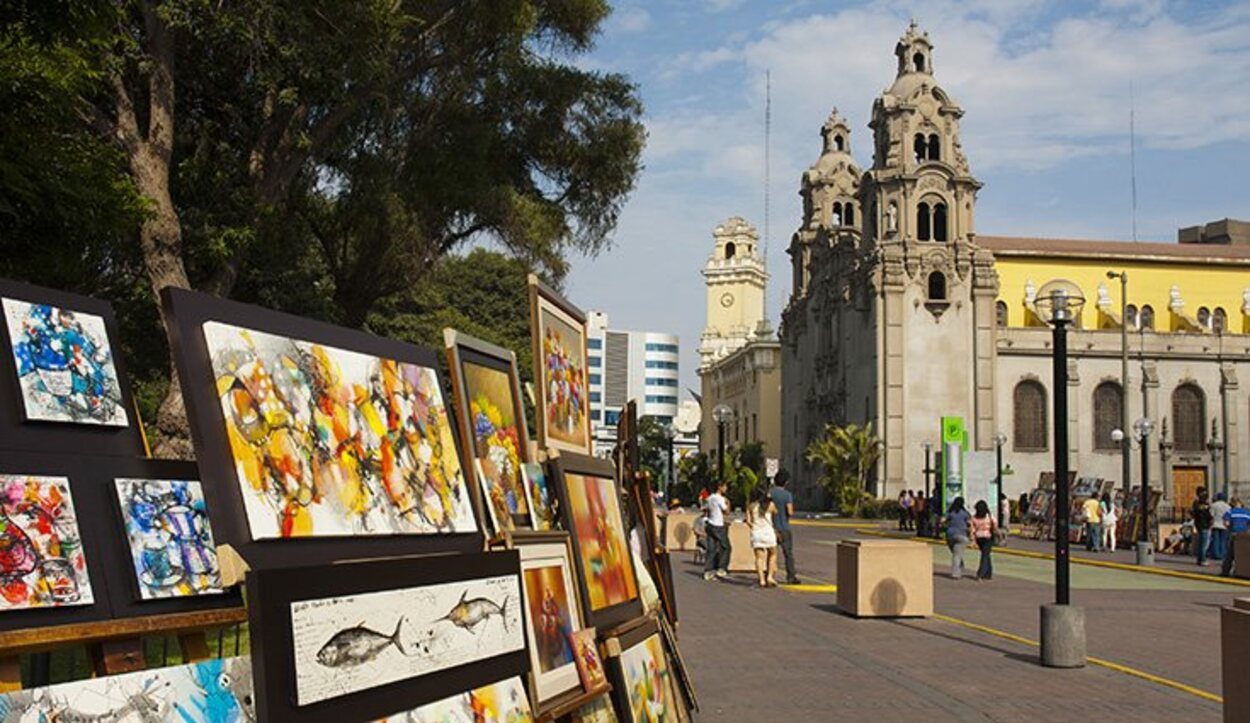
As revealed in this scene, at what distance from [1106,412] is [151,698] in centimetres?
8182

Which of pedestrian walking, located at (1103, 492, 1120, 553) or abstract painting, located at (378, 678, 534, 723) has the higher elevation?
abstract painting, located at (378, 678, 534, 723)

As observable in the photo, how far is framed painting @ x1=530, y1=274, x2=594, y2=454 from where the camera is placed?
23.4ft

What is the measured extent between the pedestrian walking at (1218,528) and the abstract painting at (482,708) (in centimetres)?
3067

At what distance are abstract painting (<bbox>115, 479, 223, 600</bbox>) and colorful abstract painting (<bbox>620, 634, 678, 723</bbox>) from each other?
7.64 ft

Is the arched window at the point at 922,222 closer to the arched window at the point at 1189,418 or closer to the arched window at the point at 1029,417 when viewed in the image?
the arched window at the point at 1029,417

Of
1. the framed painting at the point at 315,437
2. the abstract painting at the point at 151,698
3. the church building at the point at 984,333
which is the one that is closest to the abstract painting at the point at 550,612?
the framed painting at the point at 315,437

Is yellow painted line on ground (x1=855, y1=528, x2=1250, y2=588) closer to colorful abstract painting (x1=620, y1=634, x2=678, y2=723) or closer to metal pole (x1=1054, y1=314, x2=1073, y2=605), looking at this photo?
metal pole (x1=1054, y1=314, x2=1073, y2=605)

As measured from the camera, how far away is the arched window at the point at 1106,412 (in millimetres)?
79938

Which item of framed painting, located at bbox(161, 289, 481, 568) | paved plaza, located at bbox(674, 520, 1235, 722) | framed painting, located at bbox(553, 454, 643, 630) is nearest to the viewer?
framed painting, located at bbox(161, 289, 481, 568)

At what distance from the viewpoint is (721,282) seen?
16125 centimetres

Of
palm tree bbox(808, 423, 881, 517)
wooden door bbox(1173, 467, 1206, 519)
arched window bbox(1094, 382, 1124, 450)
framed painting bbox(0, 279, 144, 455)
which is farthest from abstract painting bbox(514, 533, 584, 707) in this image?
wooden door bbox(1173, 467, 1206, 519)

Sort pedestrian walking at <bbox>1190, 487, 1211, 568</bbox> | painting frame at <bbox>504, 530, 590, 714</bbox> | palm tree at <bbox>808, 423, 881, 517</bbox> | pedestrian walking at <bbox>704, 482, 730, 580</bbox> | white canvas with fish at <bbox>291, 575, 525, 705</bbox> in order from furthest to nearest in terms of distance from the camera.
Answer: palm tree at <bbox>808, 423, 881, 517</bbox> → pedestrian walking at <bbox>1190, 487, 1211, 568</bbox> → pedestrian walking at <bbox>704, 482, 730, 580</bbox> → painting frame at <bbox>504, 530, 590, 714</bbox> → white canvas with fish at <bbox>291, 575, 525, 705</bbox>

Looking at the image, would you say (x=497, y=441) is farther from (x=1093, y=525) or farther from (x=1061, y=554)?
(x=1093, y=525)

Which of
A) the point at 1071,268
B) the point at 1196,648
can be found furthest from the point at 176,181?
the point at 1071,268
